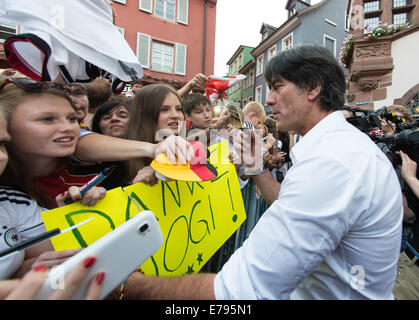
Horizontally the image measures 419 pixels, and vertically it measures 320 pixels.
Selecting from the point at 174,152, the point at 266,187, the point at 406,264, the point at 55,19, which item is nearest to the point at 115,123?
the point at 55,19

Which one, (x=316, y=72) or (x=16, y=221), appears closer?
(x=16, y=221)

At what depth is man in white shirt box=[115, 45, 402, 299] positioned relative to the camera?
709mm

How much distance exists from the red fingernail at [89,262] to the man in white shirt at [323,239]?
1.26ft

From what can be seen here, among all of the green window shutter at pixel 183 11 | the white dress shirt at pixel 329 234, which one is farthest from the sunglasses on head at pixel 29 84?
the green window shutter at pixel 183 11

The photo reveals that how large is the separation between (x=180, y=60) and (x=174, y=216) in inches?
462

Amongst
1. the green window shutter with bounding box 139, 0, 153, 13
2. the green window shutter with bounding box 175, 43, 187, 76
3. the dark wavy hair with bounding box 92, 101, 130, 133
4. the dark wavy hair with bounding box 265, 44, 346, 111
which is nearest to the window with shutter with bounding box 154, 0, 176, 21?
the green window shutter with bounding box 139, 0, 153, 13

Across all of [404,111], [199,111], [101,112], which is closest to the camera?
[101,112]

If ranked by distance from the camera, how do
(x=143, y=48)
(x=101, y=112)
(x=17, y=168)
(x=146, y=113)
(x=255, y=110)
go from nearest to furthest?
(x=17, y=168)
(x=146, y=113)
(x=101, y=112)
(x=255, y=110)
(x=143, y=48)

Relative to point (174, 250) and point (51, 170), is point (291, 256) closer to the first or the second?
point (174, 250)

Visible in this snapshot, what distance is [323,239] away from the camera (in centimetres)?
71

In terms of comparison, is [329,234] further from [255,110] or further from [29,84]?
[255,110]

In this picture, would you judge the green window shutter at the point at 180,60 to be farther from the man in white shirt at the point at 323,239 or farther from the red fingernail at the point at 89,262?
the red fingernail at the point at 89,262

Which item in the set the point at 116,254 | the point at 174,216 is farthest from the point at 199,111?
the point at 116,254

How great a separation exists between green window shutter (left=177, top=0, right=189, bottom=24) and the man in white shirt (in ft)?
42.1
